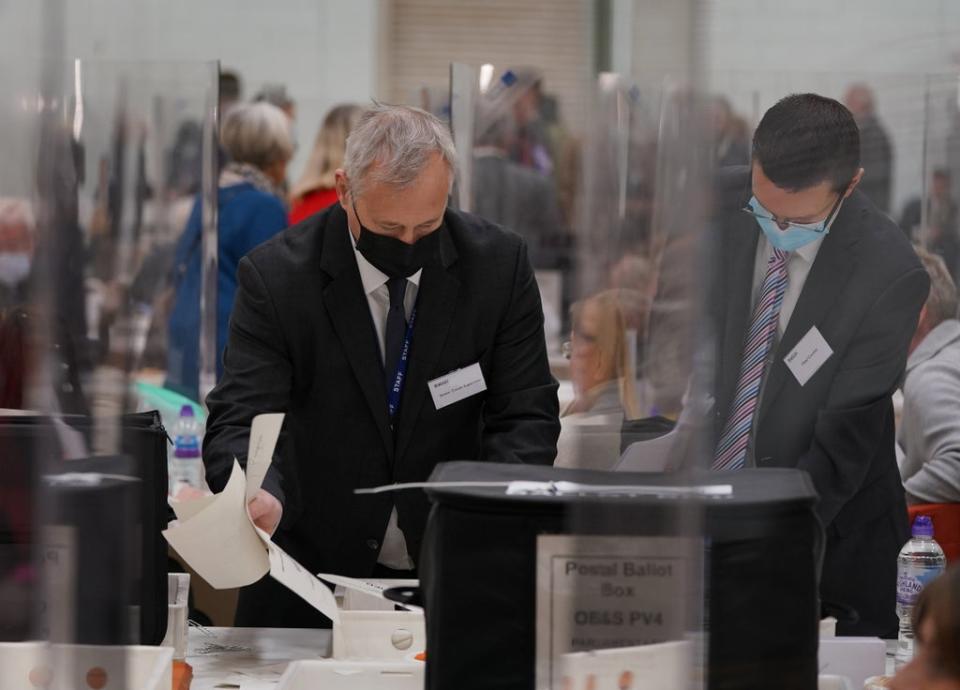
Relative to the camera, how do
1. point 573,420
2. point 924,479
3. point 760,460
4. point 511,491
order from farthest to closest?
1. point 924,479
2. point 760,460
3. point 573,420
4. point 511,491

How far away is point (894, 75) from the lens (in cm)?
283

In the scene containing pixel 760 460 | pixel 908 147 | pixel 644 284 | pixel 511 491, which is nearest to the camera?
pixel 644 284

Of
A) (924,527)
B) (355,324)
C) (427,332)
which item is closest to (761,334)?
(924,527)

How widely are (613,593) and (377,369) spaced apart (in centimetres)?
106

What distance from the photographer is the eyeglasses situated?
1908mm

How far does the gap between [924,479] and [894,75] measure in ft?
2.85

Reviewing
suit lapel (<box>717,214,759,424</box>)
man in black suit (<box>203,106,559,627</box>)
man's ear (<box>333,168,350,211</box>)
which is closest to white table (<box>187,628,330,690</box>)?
man in black suit (<box>203,106,559,627</box>)

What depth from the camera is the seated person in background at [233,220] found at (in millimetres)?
3279

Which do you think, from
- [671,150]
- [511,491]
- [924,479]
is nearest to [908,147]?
[924,479]

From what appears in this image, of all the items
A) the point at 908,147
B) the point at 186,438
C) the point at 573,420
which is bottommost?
the point at 186,438

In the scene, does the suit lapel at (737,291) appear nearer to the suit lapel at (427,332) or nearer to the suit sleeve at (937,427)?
the suit lapel at (427,332)

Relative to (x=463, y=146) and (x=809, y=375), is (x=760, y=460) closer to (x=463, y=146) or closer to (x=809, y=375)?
(x=809, y=375)

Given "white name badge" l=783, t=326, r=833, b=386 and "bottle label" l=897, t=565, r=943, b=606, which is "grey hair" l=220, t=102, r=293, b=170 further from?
"bottle label" l=897, t=565, r=943, b=606

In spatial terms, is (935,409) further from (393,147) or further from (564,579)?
(564,579)
